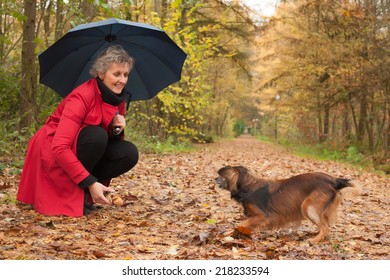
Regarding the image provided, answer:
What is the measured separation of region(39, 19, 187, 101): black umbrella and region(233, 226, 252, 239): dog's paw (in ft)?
7.75

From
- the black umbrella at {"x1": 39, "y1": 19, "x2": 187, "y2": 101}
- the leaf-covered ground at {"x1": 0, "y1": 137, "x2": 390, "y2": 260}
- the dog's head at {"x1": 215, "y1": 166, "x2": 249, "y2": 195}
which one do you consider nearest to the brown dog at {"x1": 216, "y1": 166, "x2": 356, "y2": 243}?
the dog's head at {"x1": 215, "y1": 166, "x2": 249, "y2": 195}

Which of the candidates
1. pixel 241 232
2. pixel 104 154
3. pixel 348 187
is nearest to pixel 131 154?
pixel 104 154

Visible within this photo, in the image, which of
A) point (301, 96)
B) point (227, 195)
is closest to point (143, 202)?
point (227, 195)

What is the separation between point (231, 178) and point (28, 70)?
17.8 ft

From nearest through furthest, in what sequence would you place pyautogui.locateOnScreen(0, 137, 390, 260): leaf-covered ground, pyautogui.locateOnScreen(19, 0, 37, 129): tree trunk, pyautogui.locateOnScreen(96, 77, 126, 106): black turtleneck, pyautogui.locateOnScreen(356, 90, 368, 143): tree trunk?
pyautogui.locateOnScreen(0, 137, 390, 260): leaf-covered ground, pyautogui.locateOnScreen(96, 77, 126, 106): black turtleneck, pyautogui.locateOnScreen(19, 0, 37, 129): tree trunk, pyautogui.locateOnScreen(356, 90, 368, 143): tree trunk

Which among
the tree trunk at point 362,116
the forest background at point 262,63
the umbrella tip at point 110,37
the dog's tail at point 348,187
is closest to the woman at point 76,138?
the umbrella tip at point 110,37

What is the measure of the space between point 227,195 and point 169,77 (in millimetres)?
2176

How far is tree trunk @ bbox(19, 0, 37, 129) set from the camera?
8.39m

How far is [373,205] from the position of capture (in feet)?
23.0

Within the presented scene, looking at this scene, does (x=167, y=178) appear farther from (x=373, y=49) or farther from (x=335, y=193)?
(x=373, y=49)

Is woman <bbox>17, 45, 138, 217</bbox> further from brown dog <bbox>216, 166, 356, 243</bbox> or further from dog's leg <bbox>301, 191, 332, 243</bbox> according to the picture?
dog's leg <bbox>301, 191, 332, 243</bbox>

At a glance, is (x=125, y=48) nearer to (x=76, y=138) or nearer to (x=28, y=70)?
(x=76, y=138)

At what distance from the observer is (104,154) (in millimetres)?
5410

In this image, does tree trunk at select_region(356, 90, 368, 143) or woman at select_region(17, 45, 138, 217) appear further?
tree trunk at select_region(356, 90, 368, 143)
